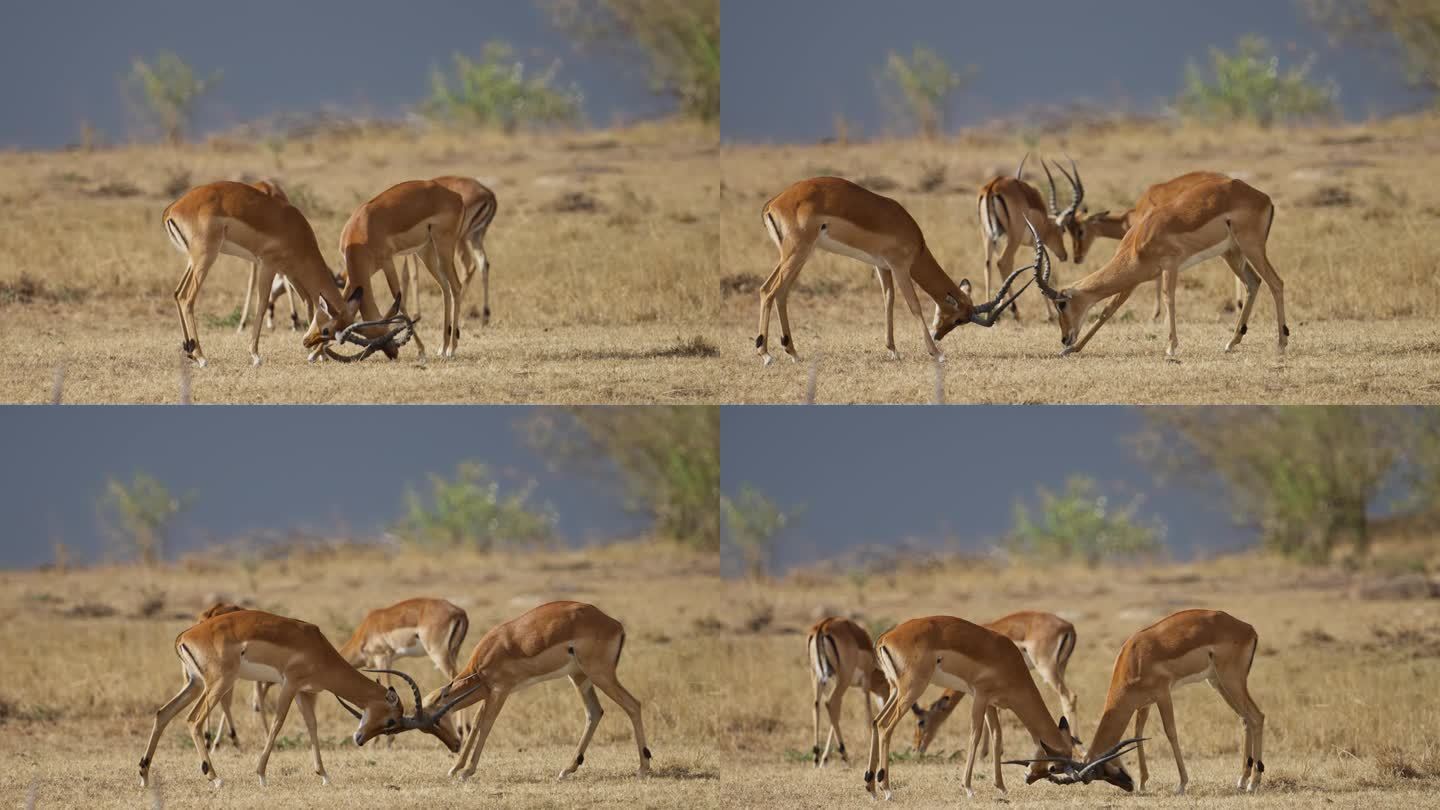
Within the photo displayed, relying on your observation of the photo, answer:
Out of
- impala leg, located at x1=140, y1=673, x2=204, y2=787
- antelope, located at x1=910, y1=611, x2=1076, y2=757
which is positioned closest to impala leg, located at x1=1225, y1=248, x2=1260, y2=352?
antelope, located at x1=910, y1=611, x2=1076, y2=757

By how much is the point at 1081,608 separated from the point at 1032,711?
1030 cm

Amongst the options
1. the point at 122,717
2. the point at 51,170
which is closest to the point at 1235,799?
the point at 122,717

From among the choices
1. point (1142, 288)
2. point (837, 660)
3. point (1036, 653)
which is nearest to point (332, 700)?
point (837, 660)

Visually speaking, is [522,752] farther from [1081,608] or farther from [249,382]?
[1081,608]

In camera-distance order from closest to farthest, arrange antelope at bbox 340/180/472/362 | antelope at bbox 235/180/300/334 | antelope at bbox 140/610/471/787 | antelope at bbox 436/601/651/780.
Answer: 1. antelope at bbox 140/610/471/787
2. antelope at bbox 436/601/651/780
3. antelope at bbox 340/180/472/362
4. antelope at bbox 235/180/300/334

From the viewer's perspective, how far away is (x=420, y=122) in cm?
3241

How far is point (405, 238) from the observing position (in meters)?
16.7

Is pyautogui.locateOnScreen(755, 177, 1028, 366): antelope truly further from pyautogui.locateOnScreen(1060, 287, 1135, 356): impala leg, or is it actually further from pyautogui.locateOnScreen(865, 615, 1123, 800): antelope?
pyautogui.locateOnScreen(865, 615, 1123, 800): antelope

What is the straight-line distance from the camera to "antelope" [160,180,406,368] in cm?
1555

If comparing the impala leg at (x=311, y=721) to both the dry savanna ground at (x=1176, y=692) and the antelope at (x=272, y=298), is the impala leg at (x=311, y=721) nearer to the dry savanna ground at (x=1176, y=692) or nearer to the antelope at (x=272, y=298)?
the dry savanna ground at (x=1176, y=692)

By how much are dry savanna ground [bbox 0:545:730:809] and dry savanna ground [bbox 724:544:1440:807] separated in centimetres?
61

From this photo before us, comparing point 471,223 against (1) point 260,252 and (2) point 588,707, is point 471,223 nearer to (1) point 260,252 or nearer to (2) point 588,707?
(1) point 260,252

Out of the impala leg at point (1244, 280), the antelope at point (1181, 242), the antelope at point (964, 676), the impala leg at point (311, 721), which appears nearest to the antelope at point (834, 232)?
the antelope at point (1181, 242)

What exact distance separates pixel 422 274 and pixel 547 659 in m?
10.4
